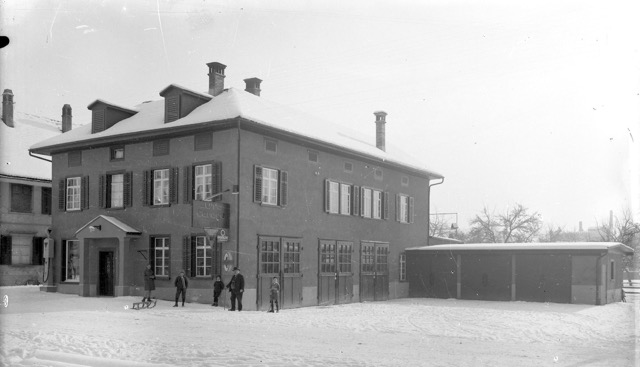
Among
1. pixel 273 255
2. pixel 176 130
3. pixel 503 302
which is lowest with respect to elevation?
pixel 503 302

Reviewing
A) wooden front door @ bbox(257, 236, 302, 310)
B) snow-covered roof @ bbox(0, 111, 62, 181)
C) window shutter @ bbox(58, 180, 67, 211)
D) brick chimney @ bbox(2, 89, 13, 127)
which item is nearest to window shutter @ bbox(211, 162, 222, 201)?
wooden front door @ bbox(257, 236, 302, 310)

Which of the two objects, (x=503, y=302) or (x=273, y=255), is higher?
(x=273, y=255)

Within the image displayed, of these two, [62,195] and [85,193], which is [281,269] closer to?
[85,193]

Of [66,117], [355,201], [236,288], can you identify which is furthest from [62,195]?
[355,201]

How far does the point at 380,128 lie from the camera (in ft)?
116

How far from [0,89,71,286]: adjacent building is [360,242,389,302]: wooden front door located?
15652 millimetres

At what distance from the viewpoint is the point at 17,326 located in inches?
615

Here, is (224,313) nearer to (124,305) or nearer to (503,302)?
(124,305)

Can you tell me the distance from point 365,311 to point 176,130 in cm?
922

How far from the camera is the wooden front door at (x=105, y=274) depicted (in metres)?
25.8

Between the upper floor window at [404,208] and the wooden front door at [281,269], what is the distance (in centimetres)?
937

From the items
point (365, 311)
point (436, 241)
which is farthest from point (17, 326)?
point (436, 241)

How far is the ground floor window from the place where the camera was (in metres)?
27.2

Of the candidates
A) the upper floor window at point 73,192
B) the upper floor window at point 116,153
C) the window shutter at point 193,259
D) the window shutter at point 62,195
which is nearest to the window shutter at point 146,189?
the upper floor window at point 116,153
